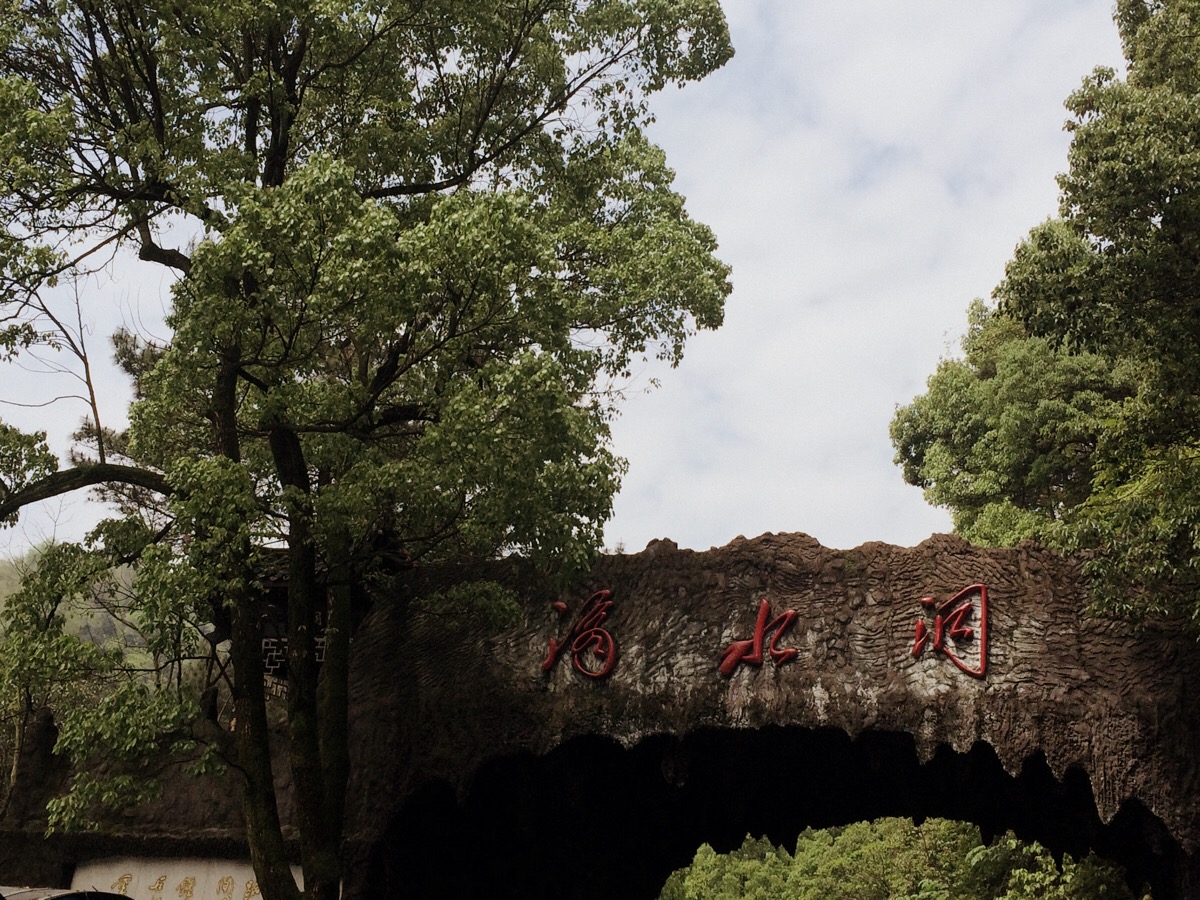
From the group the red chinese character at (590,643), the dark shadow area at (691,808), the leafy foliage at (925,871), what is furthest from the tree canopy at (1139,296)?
the leafy foliage at (925,871)

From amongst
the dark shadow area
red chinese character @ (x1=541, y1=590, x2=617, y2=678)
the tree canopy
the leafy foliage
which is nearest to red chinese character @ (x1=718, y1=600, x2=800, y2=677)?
the dark shadow area

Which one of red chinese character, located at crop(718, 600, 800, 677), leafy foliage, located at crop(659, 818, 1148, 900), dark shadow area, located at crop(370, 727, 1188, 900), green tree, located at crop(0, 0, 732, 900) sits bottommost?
leafy foliage, located at crop(659, 818, 1148, 900)

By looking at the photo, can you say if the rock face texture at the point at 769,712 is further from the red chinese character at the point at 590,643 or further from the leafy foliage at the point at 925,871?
the leafy foliage at the point at 925,871

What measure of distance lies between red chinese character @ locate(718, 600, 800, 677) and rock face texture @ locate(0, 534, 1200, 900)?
0.02 m

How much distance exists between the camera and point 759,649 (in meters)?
8.80

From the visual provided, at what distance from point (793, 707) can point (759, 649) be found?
507 millimetres

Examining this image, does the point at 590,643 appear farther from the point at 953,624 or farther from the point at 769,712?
the point at 953,624

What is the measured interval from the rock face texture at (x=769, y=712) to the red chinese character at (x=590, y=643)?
0.06 feet

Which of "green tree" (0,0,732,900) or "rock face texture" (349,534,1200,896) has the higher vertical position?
"green tree" (0,0,732,900)

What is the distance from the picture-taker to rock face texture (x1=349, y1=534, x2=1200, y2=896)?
317 inches

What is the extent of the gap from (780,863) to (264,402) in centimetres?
2247

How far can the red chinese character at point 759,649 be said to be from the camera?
8.76 metres

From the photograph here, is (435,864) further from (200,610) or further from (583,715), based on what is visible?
(200,610)

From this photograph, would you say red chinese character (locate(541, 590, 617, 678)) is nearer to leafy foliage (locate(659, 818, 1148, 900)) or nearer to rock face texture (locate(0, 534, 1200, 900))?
rock face texture (locate(0, 534, 1200, 900))
